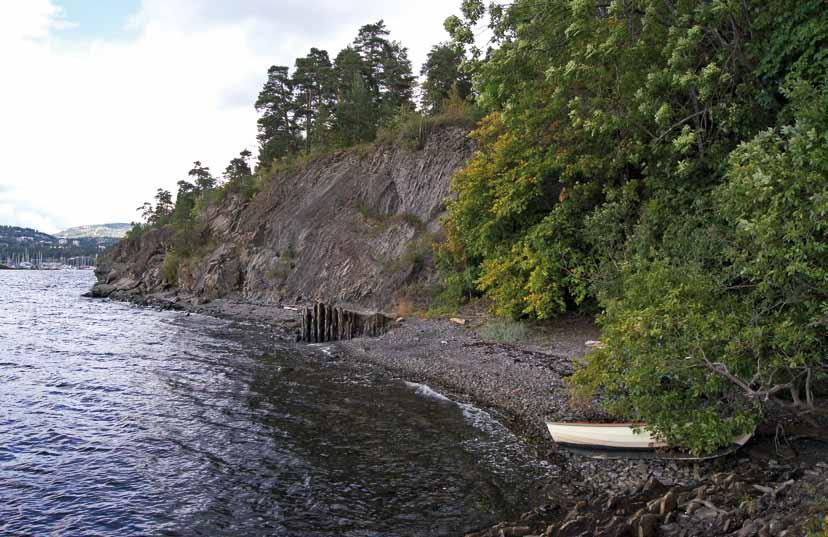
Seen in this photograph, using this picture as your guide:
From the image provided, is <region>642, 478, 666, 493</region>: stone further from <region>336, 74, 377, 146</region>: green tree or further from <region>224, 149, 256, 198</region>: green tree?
<region>224, 149, 256, 198</region>: green tree

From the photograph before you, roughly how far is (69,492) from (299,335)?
58.6ft

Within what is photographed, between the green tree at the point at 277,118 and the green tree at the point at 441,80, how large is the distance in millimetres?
19662

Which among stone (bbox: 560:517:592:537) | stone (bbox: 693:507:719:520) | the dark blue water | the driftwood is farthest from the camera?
the driftwood

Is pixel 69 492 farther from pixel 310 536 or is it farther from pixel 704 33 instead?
pixel 704 33

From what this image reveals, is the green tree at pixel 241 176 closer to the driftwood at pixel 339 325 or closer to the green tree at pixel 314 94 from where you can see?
the green tree at pixel 314 94

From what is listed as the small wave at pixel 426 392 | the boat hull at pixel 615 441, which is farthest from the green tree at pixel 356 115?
the boat hull at pixel 615 441

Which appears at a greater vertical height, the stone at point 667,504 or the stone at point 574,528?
the stone at point 667,504

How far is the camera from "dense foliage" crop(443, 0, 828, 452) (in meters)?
8.50

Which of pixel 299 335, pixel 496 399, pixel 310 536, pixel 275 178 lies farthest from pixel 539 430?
pixel 275 178

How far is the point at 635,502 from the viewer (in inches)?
304

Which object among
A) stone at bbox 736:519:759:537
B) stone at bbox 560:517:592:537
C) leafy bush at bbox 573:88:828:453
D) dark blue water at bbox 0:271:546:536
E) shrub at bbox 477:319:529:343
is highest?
leafy bush at bbox 573:88:828:453

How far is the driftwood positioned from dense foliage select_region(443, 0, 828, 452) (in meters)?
6.19

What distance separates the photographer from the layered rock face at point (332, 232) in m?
37.1

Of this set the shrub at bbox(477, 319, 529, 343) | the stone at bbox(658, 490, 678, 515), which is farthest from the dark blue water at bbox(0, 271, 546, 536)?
the shrub at bbox(477, 319, 529, 343)
